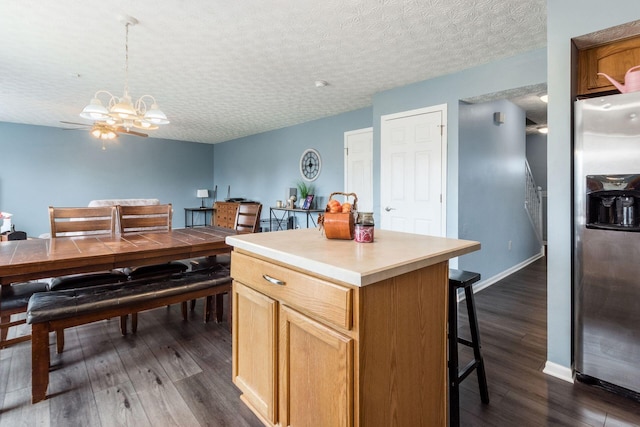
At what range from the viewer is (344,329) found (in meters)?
1.00

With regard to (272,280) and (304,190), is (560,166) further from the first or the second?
(304,190)

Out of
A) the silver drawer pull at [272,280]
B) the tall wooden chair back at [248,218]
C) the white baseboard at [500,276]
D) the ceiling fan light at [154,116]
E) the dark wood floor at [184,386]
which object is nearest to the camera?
the silver drawer pull at [272,280]

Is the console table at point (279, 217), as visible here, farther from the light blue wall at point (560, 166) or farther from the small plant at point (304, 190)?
the light blue wall at point (560, 166)

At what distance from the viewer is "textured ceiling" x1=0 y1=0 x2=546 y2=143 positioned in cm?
221

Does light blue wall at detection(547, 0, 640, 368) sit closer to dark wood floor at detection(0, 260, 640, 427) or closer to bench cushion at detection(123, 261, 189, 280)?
dark wood floor at detection(0, 260, 640, 427)

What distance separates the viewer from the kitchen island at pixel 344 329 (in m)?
1.00

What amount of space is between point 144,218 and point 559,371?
3.47 metres

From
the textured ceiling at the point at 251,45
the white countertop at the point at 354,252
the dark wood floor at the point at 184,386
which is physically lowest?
the dark wood floor at the point at 184,386

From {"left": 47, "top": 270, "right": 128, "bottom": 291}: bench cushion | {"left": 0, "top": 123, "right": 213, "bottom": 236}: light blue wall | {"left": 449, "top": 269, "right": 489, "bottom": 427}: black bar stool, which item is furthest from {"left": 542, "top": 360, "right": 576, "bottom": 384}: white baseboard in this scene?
{"left": 0, "top": 123, "right": 213, "bottom": 236}: light blue wall

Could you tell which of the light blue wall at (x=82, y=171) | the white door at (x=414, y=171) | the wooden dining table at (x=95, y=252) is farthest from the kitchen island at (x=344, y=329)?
the light blue wall at (x=82, y=171)

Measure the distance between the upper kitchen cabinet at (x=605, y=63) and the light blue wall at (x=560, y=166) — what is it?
15 cm

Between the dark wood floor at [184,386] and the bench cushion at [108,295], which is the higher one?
the bench cushion at [108,295]

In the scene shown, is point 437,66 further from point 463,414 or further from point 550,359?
point 463,414

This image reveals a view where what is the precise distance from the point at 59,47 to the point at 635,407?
477cm
